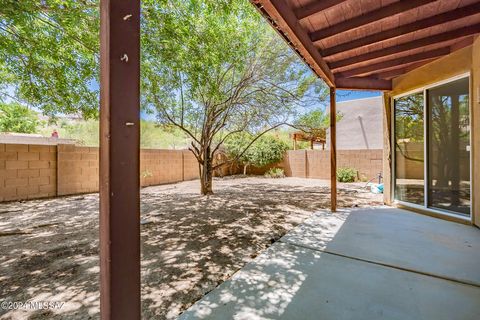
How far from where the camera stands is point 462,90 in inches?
133

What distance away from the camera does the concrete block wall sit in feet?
15.9

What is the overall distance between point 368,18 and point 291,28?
0.87 m

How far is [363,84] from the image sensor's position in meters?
4.12

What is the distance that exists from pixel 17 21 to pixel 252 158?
359 inches

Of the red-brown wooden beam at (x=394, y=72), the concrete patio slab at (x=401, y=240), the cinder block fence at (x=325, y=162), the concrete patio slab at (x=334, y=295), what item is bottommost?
the concrete patio slab at (x=334, y=295)

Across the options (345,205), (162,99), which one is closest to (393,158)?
(345,205)

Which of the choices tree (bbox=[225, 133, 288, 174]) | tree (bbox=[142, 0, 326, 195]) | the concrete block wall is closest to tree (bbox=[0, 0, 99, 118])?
tree (bbox=[142, 0, 326, 195])

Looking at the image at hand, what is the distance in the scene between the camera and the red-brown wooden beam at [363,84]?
4.01 metres

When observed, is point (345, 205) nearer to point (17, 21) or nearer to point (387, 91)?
point (387, 91)

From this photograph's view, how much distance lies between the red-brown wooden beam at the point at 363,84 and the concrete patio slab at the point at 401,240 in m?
2.33

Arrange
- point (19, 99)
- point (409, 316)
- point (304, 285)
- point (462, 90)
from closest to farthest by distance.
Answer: point (409, 316) < point (304, 285) < point (462, 90) < point (19, 99)

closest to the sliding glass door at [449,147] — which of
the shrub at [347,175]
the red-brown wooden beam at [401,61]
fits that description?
the red-brown wooden beam at [401,61]

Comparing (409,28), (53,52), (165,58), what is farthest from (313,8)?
(53,52)

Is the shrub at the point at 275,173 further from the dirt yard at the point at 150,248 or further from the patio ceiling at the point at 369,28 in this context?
the patio ceiling at the point at 369,28
